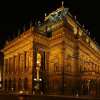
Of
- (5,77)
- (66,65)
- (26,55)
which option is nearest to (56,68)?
(66,65)

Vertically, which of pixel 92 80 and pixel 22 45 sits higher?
pixel 22 45

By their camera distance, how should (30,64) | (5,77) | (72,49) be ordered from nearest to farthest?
(30,64) < (72,49) < (5,77)

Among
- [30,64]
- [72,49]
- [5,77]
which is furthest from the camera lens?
[5,77]

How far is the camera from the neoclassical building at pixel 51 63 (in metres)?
69.0

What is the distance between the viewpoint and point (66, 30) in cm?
7244

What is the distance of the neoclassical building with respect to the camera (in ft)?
226

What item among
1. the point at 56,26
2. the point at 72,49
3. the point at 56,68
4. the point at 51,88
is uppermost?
the point at 56,26

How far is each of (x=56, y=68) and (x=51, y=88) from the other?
192 inches

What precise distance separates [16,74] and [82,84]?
17262 mm

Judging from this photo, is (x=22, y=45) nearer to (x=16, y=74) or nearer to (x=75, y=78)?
(x=16, y=74)

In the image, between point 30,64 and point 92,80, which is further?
point 92,80

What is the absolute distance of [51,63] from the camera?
73.2m

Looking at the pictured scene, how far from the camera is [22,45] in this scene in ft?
244

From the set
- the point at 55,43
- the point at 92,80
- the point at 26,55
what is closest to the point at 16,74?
the point at 26,55
